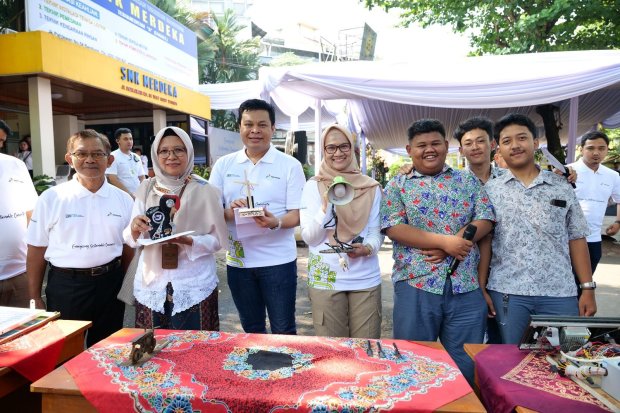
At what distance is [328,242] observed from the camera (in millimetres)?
2412

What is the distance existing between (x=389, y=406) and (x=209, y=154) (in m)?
14.9

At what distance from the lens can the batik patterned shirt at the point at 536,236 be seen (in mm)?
2176

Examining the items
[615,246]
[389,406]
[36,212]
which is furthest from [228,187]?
[615,246]

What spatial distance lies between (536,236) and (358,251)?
36.7 inches

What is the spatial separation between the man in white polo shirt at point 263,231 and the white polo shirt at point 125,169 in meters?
3.91

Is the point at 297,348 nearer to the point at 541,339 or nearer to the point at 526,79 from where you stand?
the point at 541,339

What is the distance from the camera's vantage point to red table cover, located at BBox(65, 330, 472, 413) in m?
1.38

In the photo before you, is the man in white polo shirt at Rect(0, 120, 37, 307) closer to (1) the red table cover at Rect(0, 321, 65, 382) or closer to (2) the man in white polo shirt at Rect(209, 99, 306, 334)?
(1) the red table cover at Rect(0, 321, 65, 382)

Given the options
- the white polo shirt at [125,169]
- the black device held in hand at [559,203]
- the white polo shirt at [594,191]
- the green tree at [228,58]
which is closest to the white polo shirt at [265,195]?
the black device held in hand at [559,203]

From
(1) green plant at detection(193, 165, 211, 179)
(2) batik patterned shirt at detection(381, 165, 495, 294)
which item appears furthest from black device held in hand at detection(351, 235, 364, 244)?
(1) green plant at detection(193, 165, 211, 179)

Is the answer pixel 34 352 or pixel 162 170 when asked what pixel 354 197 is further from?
pixel 34 352

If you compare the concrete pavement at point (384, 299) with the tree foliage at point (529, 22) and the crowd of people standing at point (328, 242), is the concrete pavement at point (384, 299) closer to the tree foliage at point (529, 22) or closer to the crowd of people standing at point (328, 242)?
the crowd of people standing at point (328, 242)

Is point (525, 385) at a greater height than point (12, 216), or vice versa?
point (12, 216)

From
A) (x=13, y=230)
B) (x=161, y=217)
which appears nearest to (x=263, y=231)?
(x=161, y=217)
